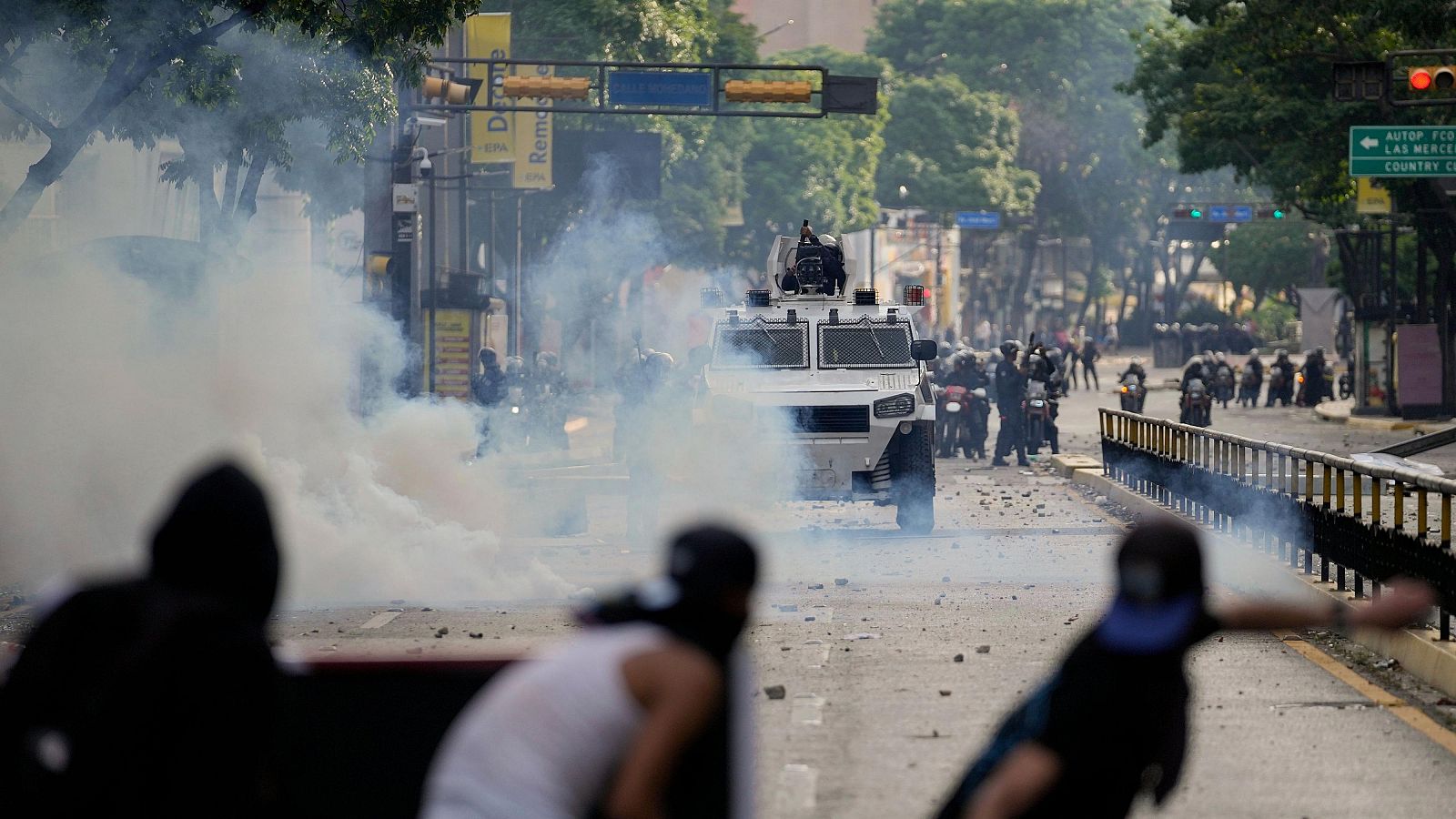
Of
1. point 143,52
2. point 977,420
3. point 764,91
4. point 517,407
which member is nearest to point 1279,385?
point 977,420

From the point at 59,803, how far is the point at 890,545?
1527cm

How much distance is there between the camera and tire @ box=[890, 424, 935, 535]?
1950cm

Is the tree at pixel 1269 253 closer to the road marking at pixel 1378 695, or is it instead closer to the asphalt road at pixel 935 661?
the asphalt road at pixel 935 661

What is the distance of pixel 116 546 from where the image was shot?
52.2 feet

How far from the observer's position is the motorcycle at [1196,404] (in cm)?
3675

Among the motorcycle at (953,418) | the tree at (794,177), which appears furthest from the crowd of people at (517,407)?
the tree at (794,177)

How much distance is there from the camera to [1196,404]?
121ft

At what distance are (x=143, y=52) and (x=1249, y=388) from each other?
133ft

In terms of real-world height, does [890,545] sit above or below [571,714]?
below

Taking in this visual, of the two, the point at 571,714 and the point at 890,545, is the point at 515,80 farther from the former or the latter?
the point at 571,714

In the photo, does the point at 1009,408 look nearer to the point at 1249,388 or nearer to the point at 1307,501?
the point at 1307,501

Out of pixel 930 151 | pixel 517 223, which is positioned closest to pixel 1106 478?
pixel 517 223

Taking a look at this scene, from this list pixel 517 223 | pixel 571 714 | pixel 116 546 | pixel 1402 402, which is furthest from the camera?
pixel 517 223

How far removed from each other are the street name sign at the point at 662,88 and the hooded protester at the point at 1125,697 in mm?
25696
